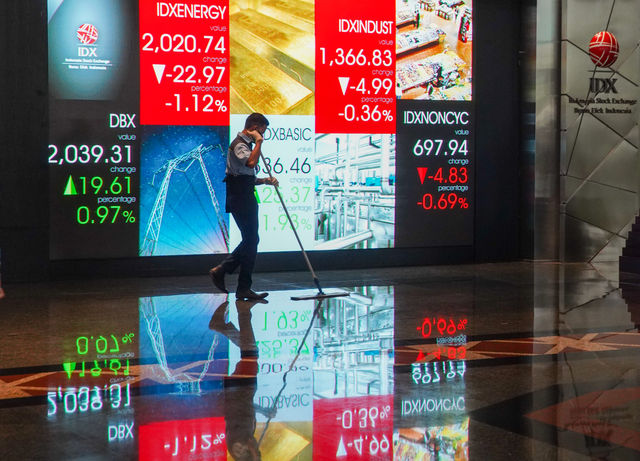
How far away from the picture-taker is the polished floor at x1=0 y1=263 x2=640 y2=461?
4.40 meters

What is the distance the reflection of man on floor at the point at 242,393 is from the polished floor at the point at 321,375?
16 mm

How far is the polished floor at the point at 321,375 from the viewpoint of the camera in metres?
4.40

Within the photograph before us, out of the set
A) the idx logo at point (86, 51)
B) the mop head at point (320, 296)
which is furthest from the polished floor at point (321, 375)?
the idx logo at point (86, 51)

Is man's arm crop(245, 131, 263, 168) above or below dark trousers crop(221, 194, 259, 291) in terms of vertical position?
above

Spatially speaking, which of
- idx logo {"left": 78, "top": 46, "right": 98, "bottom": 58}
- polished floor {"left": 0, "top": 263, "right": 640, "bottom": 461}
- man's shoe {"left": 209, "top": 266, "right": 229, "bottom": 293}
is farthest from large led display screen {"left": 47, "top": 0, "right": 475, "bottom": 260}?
man's shoe {"left": 209, "top": 266, "right": 229, "bottom": 293}

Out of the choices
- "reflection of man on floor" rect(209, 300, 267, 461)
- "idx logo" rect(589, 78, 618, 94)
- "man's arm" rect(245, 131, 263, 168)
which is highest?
"idx logo" rect(589, 78, 618, 94)

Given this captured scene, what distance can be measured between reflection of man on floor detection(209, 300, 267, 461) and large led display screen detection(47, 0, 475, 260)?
3794mm

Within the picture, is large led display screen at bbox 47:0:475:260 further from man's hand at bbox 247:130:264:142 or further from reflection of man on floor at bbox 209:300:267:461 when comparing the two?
reflection of man on floor at bbox 209:300:267:461

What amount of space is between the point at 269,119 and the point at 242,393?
725cm

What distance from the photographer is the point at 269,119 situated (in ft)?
40.3

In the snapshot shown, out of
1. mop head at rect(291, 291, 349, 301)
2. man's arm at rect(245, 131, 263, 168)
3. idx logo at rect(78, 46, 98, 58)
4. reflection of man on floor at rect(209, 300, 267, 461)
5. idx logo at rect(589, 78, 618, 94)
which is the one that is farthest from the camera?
idx logo at rect(589, 78, 618, 94)

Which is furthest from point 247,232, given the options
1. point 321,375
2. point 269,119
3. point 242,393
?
point 242,393

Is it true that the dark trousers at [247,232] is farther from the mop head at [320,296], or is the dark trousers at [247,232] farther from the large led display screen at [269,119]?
the large led display screen at [269,119]

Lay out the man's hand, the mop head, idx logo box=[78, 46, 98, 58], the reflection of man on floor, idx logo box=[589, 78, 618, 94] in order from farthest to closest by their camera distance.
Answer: idx logo box=[589, 78, 618, 94], idx logo box=[78, 46, 98, 58], the mop head, the man's hand, the reflection of man on floor
